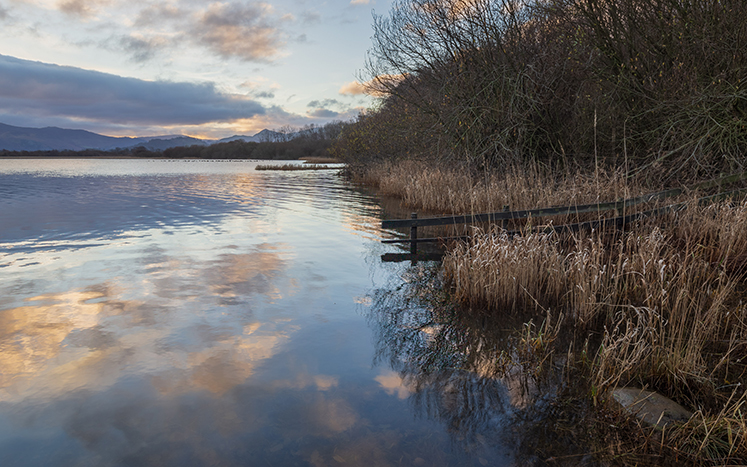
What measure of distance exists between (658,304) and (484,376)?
9.51 feet

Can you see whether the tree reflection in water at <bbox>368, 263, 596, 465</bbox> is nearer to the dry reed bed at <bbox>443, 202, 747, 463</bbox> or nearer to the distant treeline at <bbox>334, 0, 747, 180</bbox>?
the dry reed bed at <bbox>443, 202, 747, 463</bbox>

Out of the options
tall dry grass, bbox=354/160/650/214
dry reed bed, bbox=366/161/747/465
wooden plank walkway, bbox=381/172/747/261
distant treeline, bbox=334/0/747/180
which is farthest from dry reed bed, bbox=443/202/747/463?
distant treeline, bbox=334/0/747/180

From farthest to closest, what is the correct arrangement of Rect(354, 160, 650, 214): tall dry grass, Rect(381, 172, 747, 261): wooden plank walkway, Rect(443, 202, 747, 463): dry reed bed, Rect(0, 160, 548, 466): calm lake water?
Rect(354, 160, 650, 214): tall dry grass
Rect(381, 172, 747, 261): wooden plank walkway
Rect(443, 202, 747, 463): dry reed bed
Rect(0, 160, 548, 466): calm lake water

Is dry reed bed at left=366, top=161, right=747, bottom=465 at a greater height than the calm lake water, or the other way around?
dry reed bed at left=366, top=161, right=747, bottom=465

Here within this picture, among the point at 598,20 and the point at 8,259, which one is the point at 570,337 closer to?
the point at 598,20

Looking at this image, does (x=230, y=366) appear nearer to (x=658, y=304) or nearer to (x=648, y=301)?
(x=648, y=301)

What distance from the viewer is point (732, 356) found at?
15.2 feet

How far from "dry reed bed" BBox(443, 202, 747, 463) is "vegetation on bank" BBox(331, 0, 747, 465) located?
0.09ft

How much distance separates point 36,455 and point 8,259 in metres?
8.22

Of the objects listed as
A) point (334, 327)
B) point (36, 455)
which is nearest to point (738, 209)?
point (334, 327)

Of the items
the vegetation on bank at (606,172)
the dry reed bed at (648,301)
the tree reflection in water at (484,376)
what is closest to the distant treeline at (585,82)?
the vegetation on bank at (606,172)

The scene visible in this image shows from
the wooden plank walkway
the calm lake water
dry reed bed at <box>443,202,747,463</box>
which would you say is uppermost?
the wooden plank walkway

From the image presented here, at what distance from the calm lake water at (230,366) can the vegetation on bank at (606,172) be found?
48.8 inches

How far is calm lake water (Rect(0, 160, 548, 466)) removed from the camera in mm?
3676
